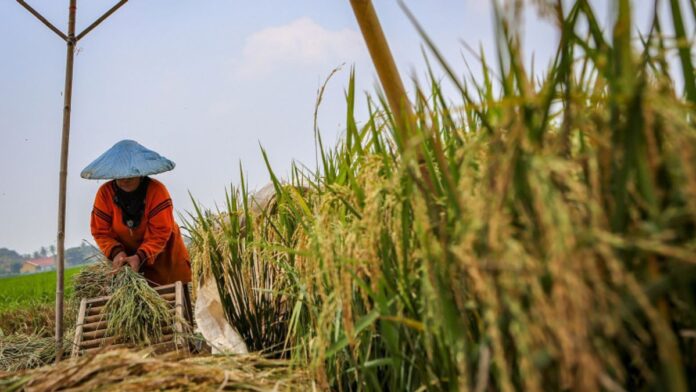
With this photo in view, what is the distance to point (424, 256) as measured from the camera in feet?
4.18

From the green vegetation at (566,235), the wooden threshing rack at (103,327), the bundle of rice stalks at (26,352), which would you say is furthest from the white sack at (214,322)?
the bundle of rice stalks at (26,352)

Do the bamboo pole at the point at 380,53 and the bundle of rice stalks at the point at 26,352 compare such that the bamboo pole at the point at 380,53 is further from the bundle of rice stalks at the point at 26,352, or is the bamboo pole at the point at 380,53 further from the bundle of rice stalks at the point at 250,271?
the bundle of rice stalks at the point at 26,352

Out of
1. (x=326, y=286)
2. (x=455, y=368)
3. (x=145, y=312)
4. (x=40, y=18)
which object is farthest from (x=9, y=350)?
(x=455, y=368)

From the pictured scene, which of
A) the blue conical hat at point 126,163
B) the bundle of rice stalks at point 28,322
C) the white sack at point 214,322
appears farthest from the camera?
the bundle of rice stalks at point 28,322

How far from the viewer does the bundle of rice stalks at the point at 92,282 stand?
4.69 m

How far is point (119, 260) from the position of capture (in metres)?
5.00

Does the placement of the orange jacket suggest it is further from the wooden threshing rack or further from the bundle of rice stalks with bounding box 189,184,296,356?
the bundle of rice stalks with bounding box 189,184,296,356

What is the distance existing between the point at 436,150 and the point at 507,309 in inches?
23.4

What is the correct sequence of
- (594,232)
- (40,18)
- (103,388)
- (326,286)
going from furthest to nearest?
(40,18)
(326,286)
(103,388)
(594,232)

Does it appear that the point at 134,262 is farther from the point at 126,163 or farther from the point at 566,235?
the point at 566,235

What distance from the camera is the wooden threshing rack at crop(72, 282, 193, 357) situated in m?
4.13

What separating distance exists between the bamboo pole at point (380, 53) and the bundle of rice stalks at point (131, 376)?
0.77 metres

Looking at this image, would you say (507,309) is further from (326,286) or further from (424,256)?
(326,286)

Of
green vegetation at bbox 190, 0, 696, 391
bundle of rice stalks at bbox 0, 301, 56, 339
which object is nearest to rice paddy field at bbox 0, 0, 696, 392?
green vegetation at bbox 190, 0, 696, 391
